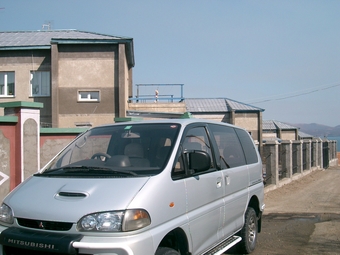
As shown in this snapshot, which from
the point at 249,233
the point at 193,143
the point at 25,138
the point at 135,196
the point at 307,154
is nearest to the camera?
the point at 135,196

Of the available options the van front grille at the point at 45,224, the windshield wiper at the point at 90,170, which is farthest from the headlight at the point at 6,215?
the windshield wiper at the point at 90,170

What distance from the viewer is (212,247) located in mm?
5012

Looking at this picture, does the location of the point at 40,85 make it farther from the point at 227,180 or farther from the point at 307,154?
the point at 227,180

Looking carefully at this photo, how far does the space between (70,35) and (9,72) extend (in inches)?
167

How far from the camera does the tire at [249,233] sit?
626 cm

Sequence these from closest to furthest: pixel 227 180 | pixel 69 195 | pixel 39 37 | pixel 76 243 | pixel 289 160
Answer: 1. pixel 76 243
2. pixel 69 195
3. pixel 227 180
4. pixel 289 160
5. pixel 39 37

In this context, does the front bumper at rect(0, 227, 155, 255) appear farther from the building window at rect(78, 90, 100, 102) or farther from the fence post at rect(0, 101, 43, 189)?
the building window at rect(78, 90, 100, 102)

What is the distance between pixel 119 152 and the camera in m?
4.92

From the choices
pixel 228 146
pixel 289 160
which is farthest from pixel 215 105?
pixel 228 146

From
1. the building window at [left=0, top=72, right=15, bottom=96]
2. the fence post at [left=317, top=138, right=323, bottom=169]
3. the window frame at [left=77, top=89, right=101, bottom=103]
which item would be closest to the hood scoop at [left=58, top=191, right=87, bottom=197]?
the window frame at [left=77, top=89, right=101, bottom=103]

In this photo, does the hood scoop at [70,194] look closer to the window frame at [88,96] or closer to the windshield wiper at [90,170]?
the windshield wiper at [90,170]

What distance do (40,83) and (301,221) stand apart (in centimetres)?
1787

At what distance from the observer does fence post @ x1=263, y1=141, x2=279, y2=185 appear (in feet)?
49.7

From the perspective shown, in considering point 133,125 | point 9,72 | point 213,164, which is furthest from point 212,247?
point 9,72
